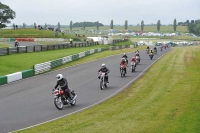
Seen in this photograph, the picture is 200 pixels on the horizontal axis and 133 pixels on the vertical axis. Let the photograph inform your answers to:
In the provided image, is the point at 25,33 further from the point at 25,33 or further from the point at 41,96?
the point at 41,96

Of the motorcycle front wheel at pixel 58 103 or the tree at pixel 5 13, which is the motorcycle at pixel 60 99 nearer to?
the motorcycle front wheel at pixel 58 103

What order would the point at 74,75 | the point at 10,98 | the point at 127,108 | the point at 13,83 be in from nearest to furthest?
the point at 127,108 → the point at 10,98 → the point at 13,83 → the point at 74,75

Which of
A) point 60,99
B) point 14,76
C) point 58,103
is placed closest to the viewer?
point 58,103

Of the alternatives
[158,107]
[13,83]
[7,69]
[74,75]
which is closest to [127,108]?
[158,107]

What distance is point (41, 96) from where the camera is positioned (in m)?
22.5

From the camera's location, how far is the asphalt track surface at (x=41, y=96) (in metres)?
16.4

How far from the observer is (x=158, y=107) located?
18.5 meters

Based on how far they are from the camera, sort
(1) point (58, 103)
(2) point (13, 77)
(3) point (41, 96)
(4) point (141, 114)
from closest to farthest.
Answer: (4) point (141, 114) < (1) point (58, 103) < (3) point (41, 96) < (2) point (13, 77)

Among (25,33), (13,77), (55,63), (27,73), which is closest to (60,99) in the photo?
(13,77)

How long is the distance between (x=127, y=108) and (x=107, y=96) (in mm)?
4464

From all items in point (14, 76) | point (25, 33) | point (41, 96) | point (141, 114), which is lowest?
point (41, 96)

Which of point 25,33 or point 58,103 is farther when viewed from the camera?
point 25,33

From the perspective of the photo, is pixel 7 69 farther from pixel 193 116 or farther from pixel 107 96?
pixel 193 116

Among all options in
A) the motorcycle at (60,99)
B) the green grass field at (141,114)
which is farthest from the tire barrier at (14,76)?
the motorcycle at (60,99)
